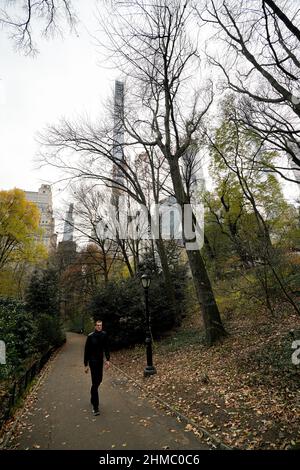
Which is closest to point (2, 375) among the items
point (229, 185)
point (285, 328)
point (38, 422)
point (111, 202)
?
point (38, 422)

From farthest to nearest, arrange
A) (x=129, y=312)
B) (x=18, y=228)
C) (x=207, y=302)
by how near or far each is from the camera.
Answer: (x=18, y=228) → (x=129, y=312) → (x=207, y=302)

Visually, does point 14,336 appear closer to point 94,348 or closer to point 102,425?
point 94,348

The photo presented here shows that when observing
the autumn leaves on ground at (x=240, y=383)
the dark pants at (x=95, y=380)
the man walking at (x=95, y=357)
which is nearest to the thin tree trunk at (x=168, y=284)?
the autumn leaves on ground at (x=240, y=383)

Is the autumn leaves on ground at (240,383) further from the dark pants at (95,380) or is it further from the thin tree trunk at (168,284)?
the thin tree trunk at (168,284)

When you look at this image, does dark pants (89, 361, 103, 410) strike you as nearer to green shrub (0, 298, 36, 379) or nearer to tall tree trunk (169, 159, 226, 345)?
green shrub (0, 298, 36, 379)

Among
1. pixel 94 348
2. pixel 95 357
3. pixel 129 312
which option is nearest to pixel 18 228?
pixel 129 312

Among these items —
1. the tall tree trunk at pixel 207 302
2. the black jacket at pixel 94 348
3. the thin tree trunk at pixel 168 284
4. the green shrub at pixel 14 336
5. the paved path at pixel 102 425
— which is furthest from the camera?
the thin tree trunk at pixel 168 284

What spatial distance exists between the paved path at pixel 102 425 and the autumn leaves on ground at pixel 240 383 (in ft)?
1.77

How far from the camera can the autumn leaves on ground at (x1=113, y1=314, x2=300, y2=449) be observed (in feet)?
14.7

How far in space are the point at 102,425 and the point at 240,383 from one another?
3.25 metres

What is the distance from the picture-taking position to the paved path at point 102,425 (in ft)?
15.3

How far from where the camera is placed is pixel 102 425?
550cm

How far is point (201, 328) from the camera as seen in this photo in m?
13.9
